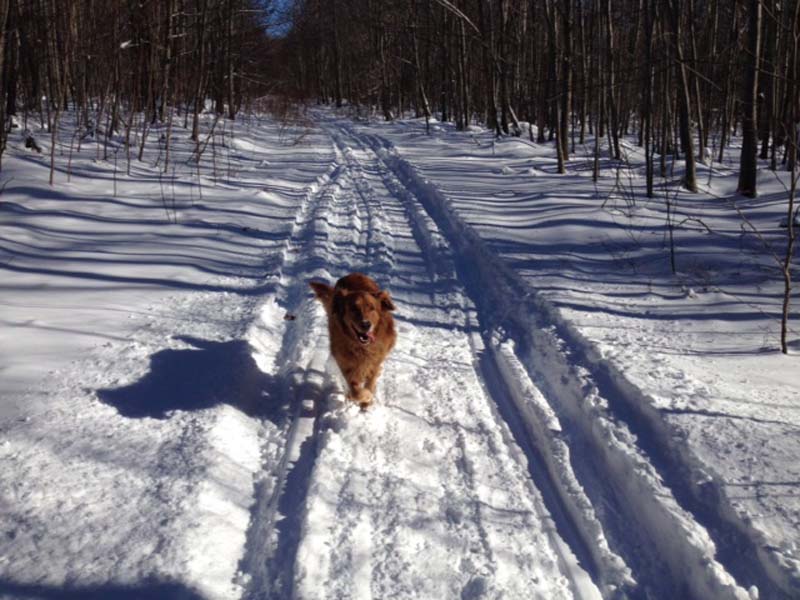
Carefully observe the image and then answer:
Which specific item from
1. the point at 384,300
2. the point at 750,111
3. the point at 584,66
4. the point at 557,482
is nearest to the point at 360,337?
the point at 384,300

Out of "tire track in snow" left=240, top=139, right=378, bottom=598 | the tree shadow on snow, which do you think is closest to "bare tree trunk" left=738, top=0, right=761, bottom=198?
"tire track in snow" left=240, top=139, right=378, bottom=598

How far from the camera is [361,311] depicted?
4320 millimetres

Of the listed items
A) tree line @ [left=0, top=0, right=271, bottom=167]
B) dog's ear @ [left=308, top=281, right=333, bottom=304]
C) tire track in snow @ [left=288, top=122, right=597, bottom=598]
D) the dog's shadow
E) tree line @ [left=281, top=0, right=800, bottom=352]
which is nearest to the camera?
tire track in snow @ [left=288, top=122, right=597, bottom=598]

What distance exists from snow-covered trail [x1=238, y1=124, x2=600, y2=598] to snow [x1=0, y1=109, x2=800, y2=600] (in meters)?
0.02

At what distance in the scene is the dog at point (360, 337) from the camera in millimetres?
4348

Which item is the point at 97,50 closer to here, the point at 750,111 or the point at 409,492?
the point at 750,111

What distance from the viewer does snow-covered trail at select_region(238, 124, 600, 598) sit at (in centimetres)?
275

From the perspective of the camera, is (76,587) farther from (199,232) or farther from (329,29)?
(329,29)

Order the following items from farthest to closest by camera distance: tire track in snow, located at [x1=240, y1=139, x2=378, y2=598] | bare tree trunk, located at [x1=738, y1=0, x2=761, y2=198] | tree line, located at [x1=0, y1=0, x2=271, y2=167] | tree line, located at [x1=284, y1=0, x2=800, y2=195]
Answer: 1. tree line, located at [x1=0, y1=0, x2=271, y2=167]
2. tree line, located at [x1=284, y1=0, x2=800, y2=195]
3. bare tree trunk, located at [x1=738, y1=0, x2=761, y2=198]
4. tire track in snow, located at [x1=240, y1=139, x2=378, y2=598]

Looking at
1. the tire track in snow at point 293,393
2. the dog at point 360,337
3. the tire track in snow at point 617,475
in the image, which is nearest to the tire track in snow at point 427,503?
the tire track in snow at point 293,393

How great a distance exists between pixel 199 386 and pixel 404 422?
160 cm

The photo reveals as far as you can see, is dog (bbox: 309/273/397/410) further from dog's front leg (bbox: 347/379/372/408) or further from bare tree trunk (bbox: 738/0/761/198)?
bare tree trunk (bbox: 738/0/761/198)

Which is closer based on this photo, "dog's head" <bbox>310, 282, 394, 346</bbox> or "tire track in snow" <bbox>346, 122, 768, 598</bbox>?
"tire track in snow" <bbox>346, 122, 768, 598</bbox>

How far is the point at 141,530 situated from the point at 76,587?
428 mm
